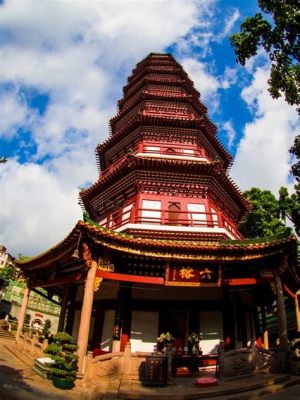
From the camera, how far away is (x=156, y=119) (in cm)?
1856

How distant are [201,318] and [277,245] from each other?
4545 mm

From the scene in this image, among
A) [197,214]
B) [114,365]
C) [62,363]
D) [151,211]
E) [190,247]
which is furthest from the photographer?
[197,214]

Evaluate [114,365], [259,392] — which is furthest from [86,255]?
[259,392]

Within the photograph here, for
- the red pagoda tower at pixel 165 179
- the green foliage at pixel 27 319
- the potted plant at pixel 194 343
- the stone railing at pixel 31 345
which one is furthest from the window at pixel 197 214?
the green foliage at pixel 27 319

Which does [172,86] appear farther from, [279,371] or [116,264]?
[279,371]

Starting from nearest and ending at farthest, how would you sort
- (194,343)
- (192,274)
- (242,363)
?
(242,363) → (192,274) → (194,343)

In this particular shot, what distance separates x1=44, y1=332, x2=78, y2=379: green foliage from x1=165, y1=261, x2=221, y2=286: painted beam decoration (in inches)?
152

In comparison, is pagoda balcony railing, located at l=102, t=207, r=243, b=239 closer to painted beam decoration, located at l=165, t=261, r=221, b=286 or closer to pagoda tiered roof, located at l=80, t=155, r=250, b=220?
pagoda tiered roof, located at l=80, t=155, r=250, b=220

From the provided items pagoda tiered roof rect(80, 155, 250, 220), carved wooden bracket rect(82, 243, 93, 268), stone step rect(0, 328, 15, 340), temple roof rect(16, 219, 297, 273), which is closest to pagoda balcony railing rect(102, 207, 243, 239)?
pagoda tiered roof rect(80, 155, 250, 220)

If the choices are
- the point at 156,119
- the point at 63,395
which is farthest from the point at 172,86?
the point at 63,395

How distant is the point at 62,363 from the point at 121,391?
1.90 meters

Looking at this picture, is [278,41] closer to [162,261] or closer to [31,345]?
[162,261]

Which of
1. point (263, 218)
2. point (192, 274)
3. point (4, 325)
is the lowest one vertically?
point (4, 325)

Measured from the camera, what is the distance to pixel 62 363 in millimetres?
8492
